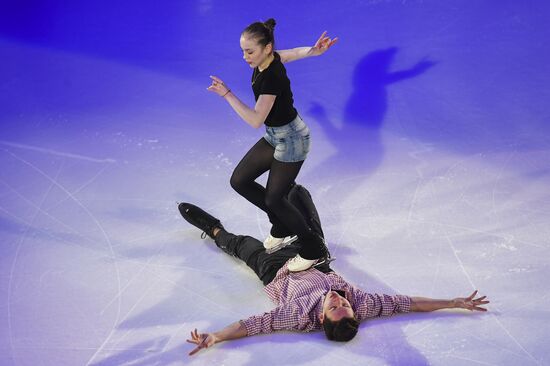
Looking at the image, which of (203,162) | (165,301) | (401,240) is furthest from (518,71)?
(165,301)

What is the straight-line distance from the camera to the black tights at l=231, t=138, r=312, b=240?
339 cm

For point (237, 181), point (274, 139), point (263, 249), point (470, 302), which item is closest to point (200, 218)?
point (263, 249)

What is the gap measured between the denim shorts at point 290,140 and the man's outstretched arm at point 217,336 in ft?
2.84

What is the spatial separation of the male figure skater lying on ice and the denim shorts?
54cm

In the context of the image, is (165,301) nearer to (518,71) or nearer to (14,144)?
(14,144)

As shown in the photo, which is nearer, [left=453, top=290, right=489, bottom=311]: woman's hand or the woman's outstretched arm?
[left=453, top=290, right=489, bottom=311]: woman's hand

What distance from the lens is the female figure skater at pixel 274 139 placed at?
3.10 meters

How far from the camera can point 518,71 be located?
5.66 meters

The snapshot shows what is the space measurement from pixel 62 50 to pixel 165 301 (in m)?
3.74

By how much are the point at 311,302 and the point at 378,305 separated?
346mm

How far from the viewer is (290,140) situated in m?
3.31

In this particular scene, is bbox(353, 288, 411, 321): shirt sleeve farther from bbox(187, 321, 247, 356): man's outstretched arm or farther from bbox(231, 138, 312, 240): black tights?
bbox(187, 321, 247, 356): man's outstretched arm

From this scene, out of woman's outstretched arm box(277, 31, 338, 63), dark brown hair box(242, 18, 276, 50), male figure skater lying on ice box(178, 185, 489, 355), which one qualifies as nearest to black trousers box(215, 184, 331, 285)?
male figure skater lying on ice box(178, 185, 489, 355)

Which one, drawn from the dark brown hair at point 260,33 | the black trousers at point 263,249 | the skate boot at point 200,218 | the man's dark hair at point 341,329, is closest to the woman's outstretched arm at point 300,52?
the dark brown hair at point 260,33
